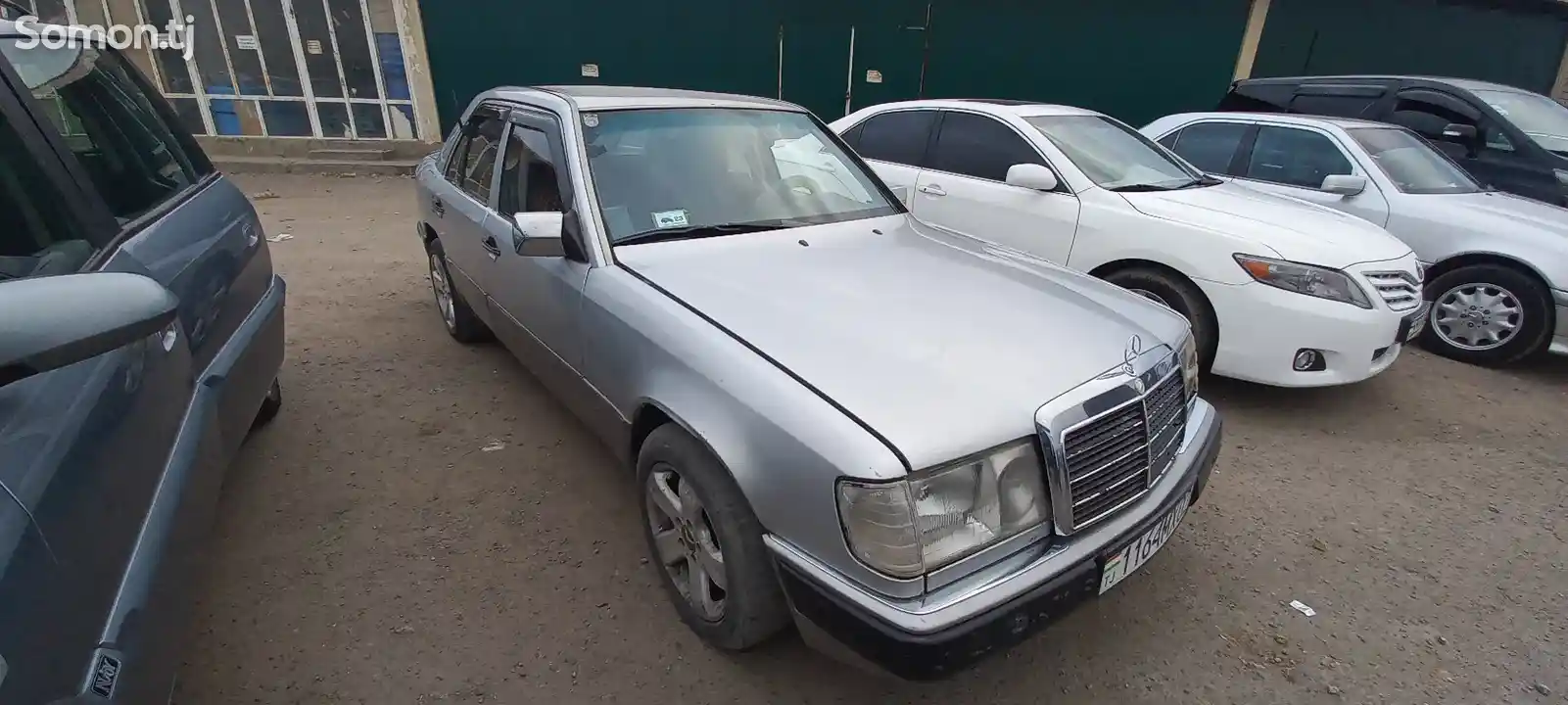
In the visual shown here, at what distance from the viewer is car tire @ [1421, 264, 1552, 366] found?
4.57 metres

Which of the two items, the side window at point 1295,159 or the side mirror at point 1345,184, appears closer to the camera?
the side mirror at point 1345,184

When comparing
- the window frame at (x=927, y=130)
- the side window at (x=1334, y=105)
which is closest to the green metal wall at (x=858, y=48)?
the side window at (x=1334, y=105)

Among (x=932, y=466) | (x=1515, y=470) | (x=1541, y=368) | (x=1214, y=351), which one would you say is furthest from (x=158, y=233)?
(x=1541, y=368)

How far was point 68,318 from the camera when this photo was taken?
117 centimetres

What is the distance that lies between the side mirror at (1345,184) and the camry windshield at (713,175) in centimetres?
364

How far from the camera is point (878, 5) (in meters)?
11.2

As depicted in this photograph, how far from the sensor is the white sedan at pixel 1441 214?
455 cm

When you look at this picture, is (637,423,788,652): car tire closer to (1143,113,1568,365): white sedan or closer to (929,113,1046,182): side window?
(929,113,1046,182): side window

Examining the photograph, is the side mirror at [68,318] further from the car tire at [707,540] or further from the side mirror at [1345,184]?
the side mirror at [1345,184]

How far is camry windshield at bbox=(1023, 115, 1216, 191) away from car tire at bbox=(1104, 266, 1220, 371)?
595mm

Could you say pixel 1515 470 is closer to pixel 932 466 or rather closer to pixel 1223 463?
pixel 1223 463

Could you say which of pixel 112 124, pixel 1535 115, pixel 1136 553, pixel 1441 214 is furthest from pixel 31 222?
pixel 1535 115

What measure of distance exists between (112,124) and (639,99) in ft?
6.30

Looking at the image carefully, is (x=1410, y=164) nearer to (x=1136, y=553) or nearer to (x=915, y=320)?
(x=1136, y=553)
